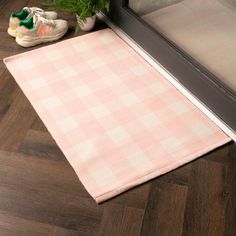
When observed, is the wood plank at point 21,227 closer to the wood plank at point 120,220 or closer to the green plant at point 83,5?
the wood plank at point 120,220

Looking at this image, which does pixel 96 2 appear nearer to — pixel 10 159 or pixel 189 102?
pixel 189 102

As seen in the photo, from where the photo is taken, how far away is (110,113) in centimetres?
146

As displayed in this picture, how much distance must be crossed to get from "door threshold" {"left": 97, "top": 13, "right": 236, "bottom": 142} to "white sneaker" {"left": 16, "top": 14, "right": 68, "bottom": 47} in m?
0.31

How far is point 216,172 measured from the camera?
1262 mm

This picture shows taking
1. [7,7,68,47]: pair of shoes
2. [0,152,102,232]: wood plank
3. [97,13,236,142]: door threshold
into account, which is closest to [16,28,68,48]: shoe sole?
[7,7,68,47]: pair of shoes

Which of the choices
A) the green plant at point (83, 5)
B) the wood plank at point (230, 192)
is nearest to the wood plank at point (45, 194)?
the wood plank at point (230, 192)

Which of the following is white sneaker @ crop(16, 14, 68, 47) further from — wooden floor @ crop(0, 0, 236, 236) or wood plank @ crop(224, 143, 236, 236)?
wood plank @ crop(224, 143, 236, 236)

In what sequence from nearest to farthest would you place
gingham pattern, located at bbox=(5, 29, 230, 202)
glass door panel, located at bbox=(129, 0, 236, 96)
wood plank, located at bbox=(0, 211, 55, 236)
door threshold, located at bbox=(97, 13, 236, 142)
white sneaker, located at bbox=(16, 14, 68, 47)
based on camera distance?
wood plank, located at bbox=(0, 211, 55, 236)
gingham pattern, located at bbox=(5, 29, 230, 202)
door threshold, located at bbox=(97, 13, 236, 142)
glass door panel, located at bbox=(129, 0, 236, 96)
white sneaker, located at bbox=(16, 14, 68, 47)

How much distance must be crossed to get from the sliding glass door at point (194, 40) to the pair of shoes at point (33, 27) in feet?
1.19

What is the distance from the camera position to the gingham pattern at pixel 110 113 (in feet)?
4.14

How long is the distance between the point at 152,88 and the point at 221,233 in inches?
29.6

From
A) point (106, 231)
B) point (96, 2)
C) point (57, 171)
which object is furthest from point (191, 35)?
point (106, 231)

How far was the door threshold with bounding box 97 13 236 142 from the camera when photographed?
1421 mm

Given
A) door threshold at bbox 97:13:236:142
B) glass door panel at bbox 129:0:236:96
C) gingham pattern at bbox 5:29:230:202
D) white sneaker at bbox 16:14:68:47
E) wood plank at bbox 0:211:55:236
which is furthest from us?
white sneaker at bbox 16:14:68:47
